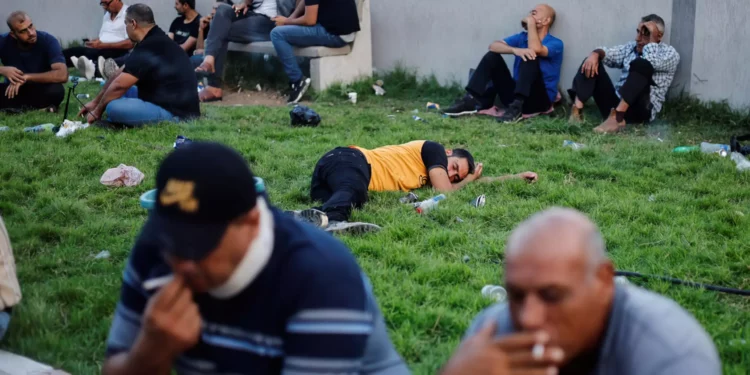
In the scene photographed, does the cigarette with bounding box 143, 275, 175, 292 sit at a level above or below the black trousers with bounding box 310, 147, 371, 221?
above

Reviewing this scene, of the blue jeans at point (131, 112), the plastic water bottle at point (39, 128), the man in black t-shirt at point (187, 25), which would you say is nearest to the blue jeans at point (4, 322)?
the blue jeans at point (131, 112)

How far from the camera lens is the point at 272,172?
7.03m

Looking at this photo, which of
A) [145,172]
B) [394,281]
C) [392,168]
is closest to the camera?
[394,281]

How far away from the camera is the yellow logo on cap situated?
1905 millimetres

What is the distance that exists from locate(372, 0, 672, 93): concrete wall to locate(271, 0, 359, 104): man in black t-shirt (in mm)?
982

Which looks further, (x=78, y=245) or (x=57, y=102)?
(x=57, y=102)

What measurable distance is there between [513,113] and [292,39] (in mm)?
3472

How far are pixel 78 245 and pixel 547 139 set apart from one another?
491 centimetres

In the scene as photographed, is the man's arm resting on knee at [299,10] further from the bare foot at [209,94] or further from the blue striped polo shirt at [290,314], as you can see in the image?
the blue striped polo shirt at [290,314]

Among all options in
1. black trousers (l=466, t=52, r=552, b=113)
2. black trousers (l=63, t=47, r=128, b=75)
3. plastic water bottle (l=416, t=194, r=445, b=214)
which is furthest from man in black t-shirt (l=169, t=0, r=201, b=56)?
plastic water bottle (l=416, t=194, r=445, b=214)

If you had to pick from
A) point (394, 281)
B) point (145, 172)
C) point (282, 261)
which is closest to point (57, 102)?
point (145, 172)

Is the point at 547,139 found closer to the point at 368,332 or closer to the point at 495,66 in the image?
the point at 495,66

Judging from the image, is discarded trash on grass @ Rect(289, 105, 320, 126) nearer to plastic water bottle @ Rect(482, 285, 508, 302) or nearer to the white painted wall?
the white painted wall

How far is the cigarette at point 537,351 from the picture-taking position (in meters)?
1.64
